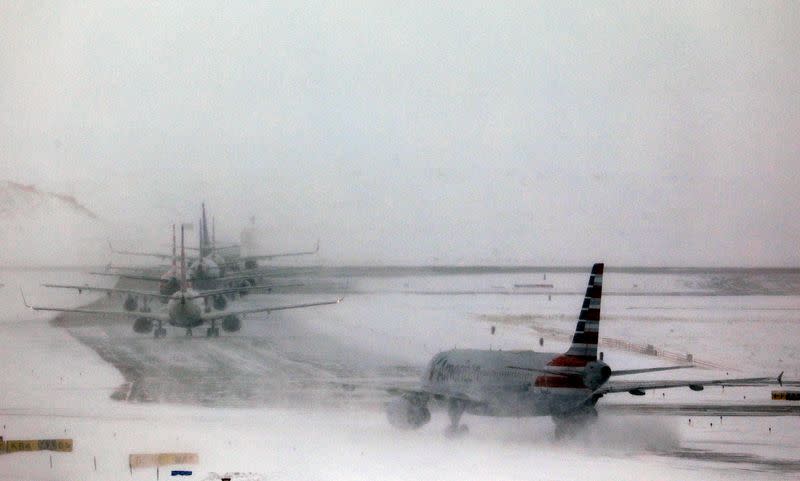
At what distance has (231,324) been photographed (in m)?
10.3

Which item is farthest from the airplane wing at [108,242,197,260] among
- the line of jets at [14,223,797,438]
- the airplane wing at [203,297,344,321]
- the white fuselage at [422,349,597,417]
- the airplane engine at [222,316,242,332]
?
the white fuselage at [422,349,597,417]

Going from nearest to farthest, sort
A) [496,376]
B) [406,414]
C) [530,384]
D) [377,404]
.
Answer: [530,384] < [496,376] < [406,414] < [377,404]

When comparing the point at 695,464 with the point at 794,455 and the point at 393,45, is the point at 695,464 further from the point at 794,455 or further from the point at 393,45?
the point at 393,45

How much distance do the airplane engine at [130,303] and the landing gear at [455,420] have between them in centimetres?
301

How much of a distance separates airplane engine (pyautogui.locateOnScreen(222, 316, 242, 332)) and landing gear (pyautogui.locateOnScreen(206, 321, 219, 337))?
0.22 feet

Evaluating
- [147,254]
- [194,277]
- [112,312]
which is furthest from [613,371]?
[112,312]

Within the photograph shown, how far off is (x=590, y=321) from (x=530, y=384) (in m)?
0.75

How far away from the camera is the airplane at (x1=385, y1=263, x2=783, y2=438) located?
9.36m

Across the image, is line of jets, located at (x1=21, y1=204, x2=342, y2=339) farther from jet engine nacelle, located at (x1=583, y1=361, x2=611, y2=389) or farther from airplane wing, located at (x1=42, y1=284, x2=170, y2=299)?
jet engine nacelle, located at (x1=583, y1=361, x2=611, y2=389)

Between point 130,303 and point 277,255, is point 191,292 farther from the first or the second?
point 277,255

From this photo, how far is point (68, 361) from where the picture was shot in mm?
10203

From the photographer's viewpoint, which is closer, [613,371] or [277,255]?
[613,371]

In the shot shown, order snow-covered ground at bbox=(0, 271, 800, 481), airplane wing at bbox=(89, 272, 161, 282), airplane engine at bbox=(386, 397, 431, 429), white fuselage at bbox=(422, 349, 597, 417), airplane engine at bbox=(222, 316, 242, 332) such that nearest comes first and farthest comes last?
1. white fuselage at bbox=(422, 349, 597, 417)
2. airplane engine at bbox=(386, 397, 431, 429)
3. snow-covered ground at bbox=(0, 271, 800, 481)
4. airplane wing at bbox=(89, 272, 161, 282)
5. airplane engine at bbox=(222, 316, 242, 332)

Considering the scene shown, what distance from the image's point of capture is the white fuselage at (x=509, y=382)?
941cm
